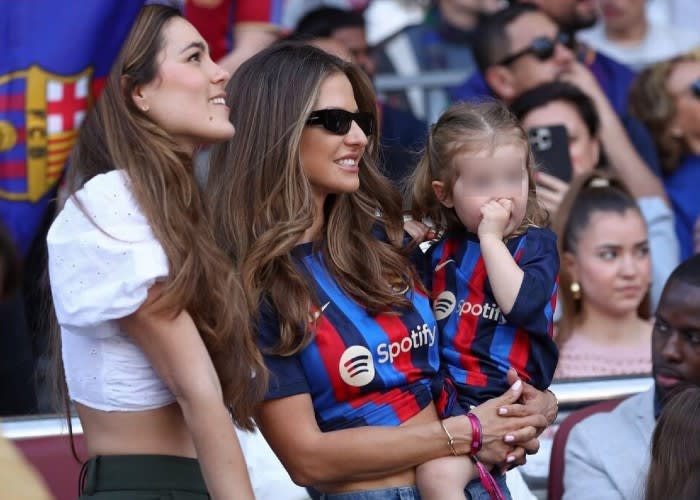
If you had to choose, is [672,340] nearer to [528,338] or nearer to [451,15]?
[528,338]

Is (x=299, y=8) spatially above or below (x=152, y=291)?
below

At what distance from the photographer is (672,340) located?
14.4ft

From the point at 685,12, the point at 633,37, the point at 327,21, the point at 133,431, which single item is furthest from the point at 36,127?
the point at 685,12

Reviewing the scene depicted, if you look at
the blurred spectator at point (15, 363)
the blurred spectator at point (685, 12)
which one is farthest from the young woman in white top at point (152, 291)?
the blurred spectator at point (685, 12)

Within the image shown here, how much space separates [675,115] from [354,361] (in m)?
3.96

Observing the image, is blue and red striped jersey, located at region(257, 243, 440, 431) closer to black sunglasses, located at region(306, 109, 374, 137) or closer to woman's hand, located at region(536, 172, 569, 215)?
black sunglasses, located at region(306, 109, 374, 137)

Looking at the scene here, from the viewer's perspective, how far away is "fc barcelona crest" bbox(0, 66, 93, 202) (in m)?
3.58

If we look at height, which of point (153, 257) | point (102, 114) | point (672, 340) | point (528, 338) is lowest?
point (672, 340)

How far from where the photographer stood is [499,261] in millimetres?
3303

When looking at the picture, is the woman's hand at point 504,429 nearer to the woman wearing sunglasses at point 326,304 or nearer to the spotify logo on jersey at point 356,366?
the woman wearing sunglasses at point 326,304

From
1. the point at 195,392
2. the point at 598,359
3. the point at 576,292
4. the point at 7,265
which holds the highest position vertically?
the point at 7,265

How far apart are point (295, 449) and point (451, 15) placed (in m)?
4.57

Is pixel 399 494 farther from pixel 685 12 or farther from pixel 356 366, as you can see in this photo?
pixel 685 12

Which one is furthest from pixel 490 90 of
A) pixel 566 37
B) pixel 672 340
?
pixel 672 340
